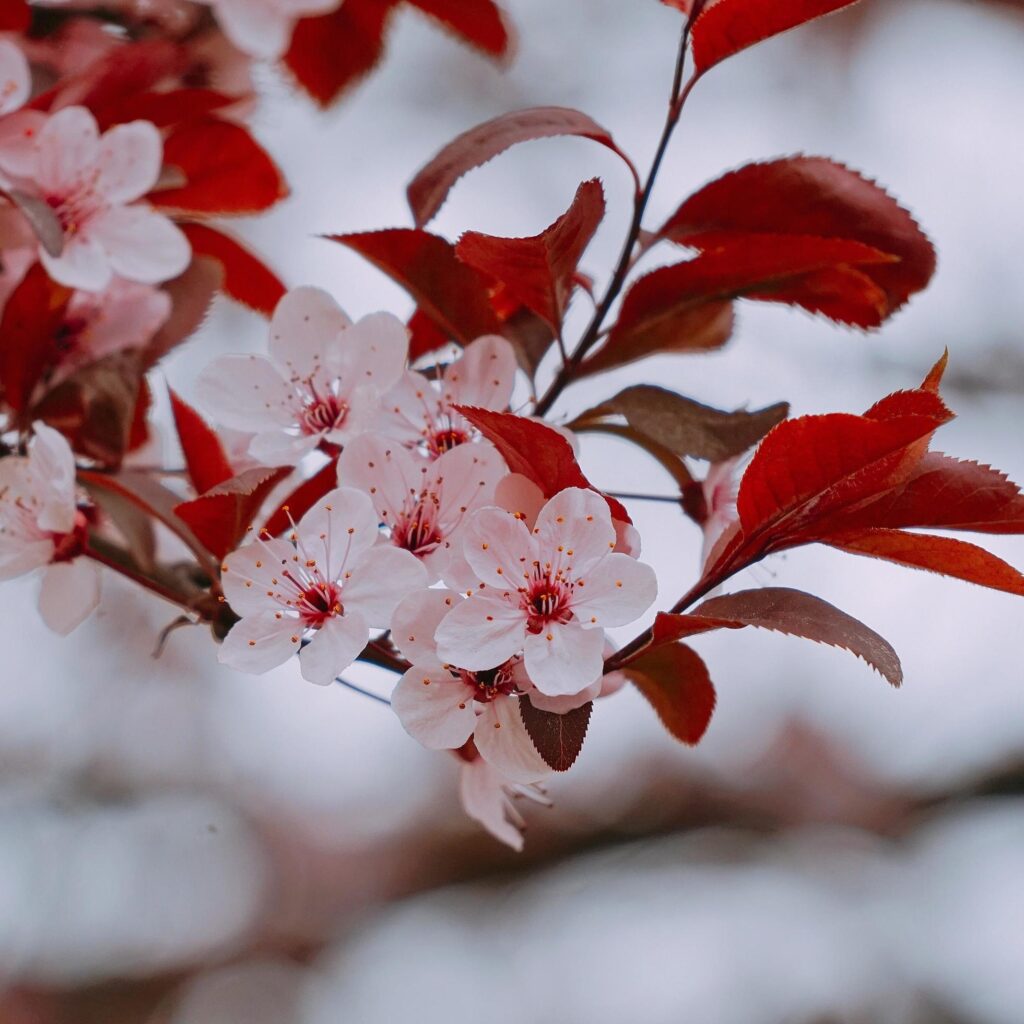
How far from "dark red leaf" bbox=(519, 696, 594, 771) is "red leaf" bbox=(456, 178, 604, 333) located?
0.58ft

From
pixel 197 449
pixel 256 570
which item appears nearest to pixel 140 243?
pixel 197 449

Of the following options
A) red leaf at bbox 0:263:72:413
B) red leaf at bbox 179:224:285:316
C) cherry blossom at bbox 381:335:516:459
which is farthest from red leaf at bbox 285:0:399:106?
cherry blossom at bbox 381:335:516:459

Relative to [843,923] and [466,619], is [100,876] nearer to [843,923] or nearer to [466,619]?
[843,923]

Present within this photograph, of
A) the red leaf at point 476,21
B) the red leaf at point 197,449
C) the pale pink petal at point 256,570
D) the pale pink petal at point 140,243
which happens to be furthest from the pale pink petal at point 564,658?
the red leaf at point 476,21

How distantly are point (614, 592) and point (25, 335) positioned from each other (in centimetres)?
37

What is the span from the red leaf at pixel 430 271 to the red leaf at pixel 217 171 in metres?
0.17

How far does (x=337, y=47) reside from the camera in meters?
0.81

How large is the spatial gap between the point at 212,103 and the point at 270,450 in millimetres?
288

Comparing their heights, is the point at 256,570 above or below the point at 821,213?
below

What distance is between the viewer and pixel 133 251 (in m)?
0.62

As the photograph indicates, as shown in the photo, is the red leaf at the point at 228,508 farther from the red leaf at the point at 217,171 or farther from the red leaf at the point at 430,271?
the red leaf at the point at 217,171

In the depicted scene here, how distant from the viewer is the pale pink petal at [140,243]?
2.02 feet

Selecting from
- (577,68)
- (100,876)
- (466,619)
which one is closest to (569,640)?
(466,619)

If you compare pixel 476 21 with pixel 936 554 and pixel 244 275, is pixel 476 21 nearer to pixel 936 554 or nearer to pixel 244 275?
pixel 244 275
